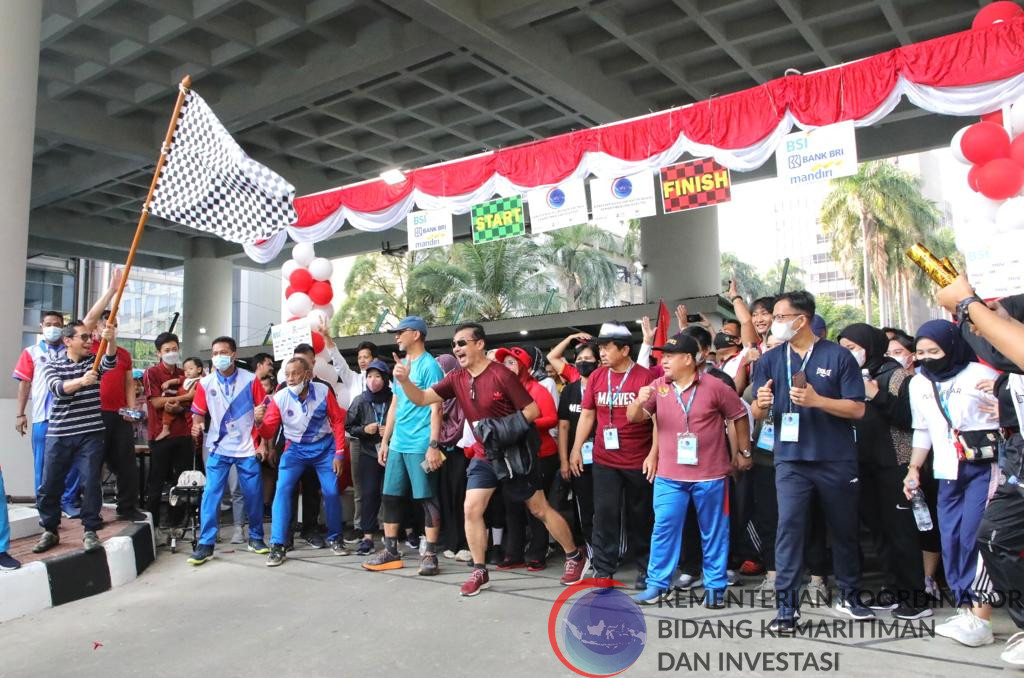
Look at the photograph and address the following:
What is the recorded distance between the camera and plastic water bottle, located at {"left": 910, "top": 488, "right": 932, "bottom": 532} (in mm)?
4652

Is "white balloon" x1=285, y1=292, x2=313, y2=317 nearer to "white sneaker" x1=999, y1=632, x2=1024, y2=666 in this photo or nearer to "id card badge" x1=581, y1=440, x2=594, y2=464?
"id card badge" x1=581, y1=440, x2=594, y2=464

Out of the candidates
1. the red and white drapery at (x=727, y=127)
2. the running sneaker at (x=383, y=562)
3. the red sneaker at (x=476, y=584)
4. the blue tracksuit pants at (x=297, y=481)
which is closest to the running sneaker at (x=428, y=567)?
the running sneaker at (x=383, y=562)

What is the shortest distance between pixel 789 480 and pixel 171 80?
14.6 metres

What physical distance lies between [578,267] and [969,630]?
28.4 meters

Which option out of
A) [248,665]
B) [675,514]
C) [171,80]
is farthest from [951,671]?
[171,80]

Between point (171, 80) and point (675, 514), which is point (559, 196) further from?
point (171, 80)

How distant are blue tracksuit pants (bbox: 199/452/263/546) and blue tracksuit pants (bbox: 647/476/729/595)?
406 cm

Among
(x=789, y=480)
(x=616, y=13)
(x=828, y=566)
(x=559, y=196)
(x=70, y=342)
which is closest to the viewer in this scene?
(x=789, y=480)

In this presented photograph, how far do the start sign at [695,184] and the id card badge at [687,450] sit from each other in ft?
14.8

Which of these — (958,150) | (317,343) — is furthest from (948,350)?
(317,343)

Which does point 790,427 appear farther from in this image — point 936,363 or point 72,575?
point 72,575

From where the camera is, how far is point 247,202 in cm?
685

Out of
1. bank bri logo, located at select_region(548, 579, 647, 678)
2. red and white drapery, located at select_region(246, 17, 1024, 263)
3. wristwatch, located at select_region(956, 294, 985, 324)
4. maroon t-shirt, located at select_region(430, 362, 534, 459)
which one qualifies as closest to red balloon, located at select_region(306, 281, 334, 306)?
red and white drapery, located at select_region(246, 17, 1024, 263)

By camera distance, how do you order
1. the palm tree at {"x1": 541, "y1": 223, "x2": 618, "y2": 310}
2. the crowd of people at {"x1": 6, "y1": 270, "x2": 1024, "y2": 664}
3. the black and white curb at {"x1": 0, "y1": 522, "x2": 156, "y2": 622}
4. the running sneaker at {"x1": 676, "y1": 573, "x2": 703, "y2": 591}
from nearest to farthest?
the crowd of people at {"x1": 6, "y1": 270, "x2": 1024, "y2": 664} < the black and white curb at {"x1": 0, "y1": 522, "x2": 156, "y2": 622} < the running sneaker at {"x1": 676, "y1": 573, "x2": 703, "y2": 591} < the palm tree at {"x1": 541, "y1": 223, "x2": 618, "y2": 310}
